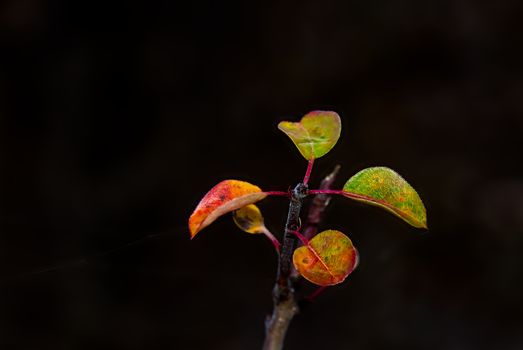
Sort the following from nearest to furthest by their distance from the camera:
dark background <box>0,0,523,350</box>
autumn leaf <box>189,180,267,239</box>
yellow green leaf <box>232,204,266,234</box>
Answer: autumn leaf <box>189,180,267,239</box> < yellow green leaf <box>232,204,266,234</box> < dark background <box>0,0,523,350</box>

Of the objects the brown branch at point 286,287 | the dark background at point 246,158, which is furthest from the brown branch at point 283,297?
the dark background at point 246,158

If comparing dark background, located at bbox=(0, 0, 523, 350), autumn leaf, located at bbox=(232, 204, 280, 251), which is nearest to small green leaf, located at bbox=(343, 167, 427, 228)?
autumn leaf, located at bbox=(232, 204, 280, 251)

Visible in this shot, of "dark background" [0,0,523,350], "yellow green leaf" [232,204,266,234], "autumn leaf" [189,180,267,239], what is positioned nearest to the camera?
"autumn leaf" [189,180,267,239]

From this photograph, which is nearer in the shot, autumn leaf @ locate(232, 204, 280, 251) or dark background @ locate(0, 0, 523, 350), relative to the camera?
autumn leaf @ locate(232, 204, 280, 251)

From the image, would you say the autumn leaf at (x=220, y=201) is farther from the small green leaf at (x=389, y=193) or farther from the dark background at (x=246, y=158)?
the dark background at (x=246, y=158)

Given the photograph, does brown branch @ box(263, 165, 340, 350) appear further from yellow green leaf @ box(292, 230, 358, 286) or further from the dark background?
the dark background

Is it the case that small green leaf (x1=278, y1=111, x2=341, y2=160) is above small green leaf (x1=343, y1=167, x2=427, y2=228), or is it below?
above

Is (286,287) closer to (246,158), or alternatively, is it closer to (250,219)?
(250,219)
